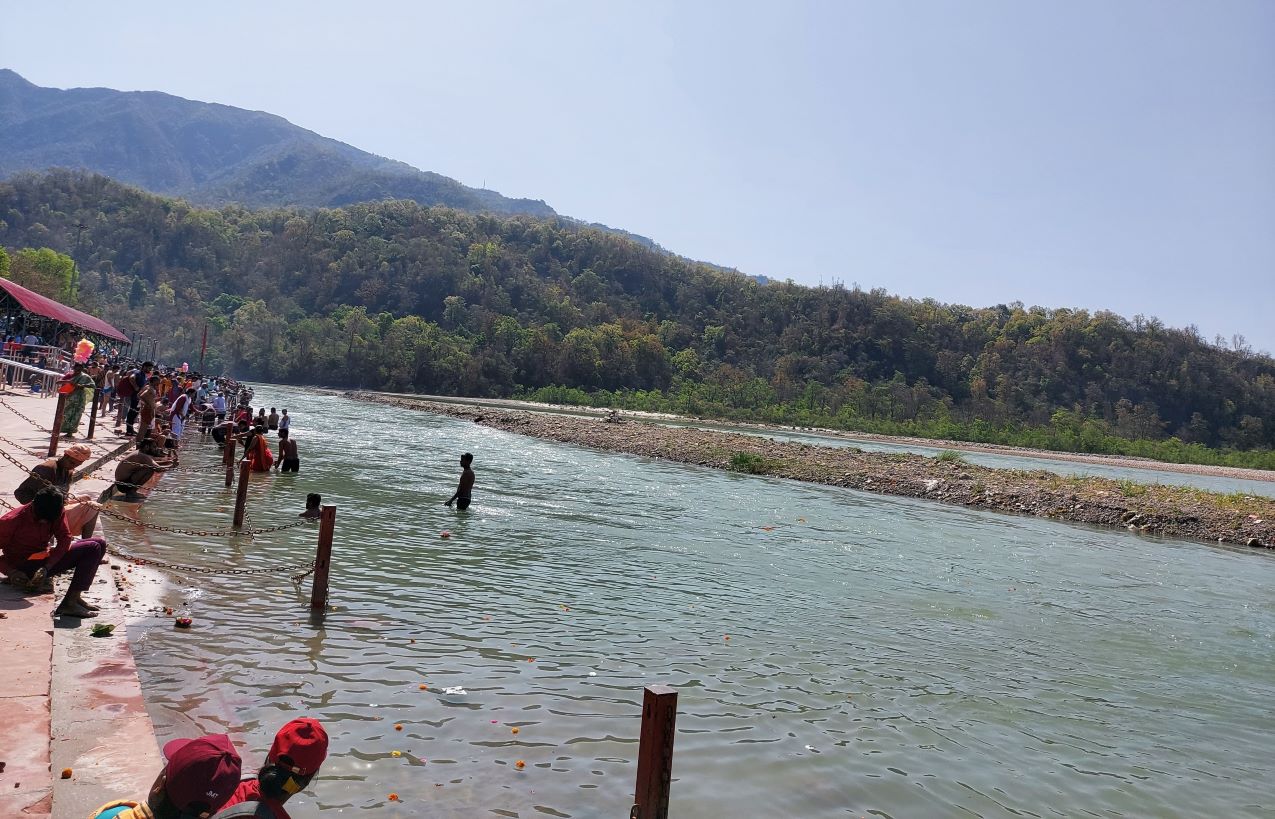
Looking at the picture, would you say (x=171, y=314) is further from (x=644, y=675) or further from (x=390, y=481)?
(x=644, y=675)

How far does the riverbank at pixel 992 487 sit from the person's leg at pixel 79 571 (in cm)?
3036

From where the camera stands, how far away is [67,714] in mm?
5898

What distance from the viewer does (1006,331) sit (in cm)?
15238

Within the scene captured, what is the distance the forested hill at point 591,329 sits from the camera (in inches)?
4835

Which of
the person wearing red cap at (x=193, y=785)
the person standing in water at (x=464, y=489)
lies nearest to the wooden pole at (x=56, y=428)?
the person standing in water at (x=464, y=489)

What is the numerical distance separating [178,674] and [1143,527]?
101 ft

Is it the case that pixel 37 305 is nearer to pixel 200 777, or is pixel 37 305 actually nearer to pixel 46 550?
Answer: pixel 46 550

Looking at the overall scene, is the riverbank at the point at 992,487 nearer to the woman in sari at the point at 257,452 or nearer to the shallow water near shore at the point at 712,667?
the shallow water near shore at the point at 712,667

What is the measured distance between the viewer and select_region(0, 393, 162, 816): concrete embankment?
4.90m

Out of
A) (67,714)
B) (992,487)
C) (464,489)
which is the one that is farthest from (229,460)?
(992,487)

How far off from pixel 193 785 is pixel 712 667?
698cm

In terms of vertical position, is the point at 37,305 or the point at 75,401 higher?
the point at 37,305

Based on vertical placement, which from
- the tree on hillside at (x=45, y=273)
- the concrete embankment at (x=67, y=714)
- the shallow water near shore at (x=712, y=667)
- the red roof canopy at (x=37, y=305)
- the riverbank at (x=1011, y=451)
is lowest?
the shallow water near shore at (x=712, y=667)

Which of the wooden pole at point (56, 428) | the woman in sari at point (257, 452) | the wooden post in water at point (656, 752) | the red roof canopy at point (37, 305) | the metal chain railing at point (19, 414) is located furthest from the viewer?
the red roof canopy at point (37, 305)
